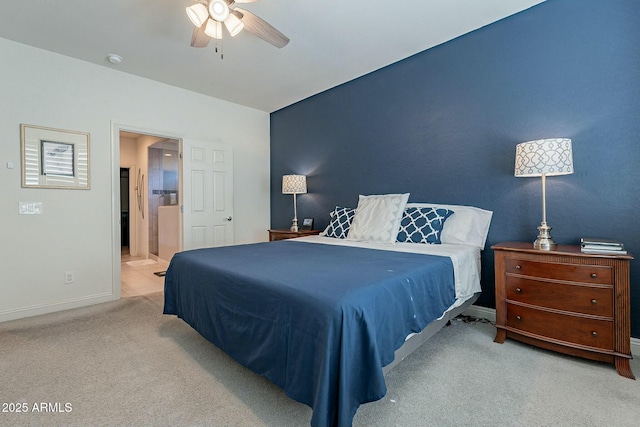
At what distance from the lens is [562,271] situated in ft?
6.46

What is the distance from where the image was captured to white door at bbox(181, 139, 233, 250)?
4023 mm

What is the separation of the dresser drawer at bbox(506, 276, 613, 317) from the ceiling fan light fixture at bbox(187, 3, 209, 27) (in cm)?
290

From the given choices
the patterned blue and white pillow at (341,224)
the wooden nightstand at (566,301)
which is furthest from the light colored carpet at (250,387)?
the patterned blue and white pillow at (341,224)

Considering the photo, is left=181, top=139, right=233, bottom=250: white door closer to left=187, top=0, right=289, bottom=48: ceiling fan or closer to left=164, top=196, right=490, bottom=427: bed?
left=164, top=196, right=490, bottom=427: bed

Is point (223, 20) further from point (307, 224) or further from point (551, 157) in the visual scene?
point (307, 224)

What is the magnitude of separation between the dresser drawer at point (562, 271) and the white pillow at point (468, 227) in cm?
49

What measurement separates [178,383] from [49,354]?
1140mm

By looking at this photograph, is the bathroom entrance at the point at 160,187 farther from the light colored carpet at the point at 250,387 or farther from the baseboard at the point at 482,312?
the baseboard at the point at 482,312

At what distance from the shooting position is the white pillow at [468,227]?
269cm

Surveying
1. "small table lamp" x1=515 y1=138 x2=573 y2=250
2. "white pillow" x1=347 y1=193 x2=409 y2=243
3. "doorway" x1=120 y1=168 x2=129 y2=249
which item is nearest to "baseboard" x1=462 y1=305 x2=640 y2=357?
"small table lamp" x1=515 y1=138 x2=573 y2=250

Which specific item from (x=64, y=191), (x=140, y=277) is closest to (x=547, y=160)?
(x=64, y=191)

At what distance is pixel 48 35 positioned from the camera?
2.73 m

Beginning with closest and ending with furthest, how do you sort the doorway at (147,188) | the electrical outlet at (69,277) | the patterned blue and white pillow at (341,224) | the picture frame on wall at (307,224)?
the electrical outlet at (69,277), the patterned blue and white pillow at (341,224), the picture frame on wall at (307,224), the doorway at (147,188)

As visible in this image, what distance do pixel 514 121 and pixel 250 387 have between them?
9.65ft
